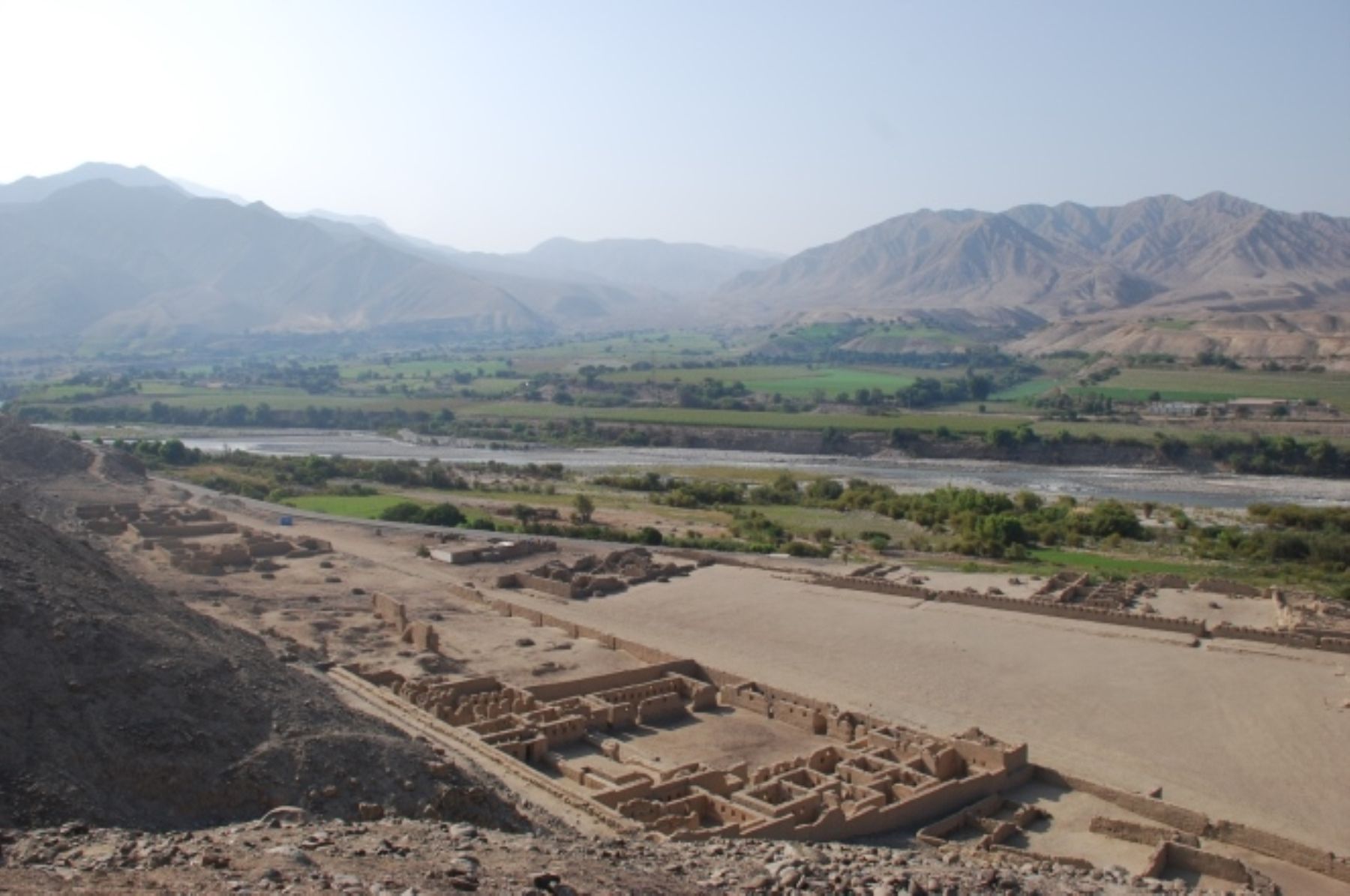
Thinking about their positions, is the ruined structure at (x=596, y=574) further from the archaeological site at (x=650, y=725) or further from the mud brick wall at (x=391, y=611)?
the mud brick wall at (x=391, y=611)

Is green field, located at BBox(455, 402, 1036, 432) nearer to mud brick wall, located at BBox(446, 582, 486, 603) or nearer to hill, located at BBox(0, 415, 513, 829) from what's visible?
mud brick wall, located at BBox(446, 582, 486, 603)

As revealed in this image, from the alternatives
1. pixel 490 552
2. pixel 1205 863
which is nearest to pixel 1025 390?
pixel 490 552

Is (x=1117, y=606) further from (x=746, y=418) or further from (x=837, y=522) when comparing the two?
(x=746, y=418)

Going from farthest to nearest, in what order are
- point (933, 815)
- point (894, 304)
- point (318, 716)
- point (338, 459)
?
point (894, 304) < point (338, 459) < point (933, 815) < point (318, 716)

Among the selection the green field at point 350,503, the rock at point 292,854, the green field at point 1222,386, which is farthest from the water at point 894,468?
the rock at point 292,854

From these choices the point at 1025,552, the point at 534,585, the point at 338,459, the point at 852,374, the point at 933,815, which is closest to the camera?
the point at 933,815

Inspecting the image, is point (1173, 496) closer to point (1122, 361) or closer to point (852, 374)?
point (1122, 361)

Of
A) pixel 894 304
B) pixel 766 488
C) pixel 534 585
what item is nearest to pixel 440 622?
pixel 534 585
